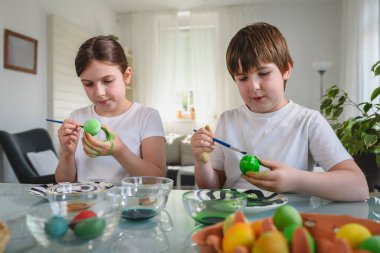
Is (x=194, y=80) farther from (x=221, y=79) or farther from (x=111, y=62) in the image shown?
(x=111, y=62)

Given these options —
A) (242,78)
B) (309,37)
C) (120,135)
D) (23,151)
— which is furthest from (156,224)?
(309,37)

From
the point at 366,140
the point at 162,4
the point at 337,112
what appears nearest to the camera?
the point at 366,140

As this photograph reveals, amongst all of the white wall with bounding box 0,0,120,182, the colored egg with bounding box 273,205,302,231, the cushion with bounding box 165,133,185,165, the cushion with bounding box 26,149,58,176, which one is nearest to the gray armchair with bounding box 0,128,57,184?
the cushion with bounding box 26,149,58,176

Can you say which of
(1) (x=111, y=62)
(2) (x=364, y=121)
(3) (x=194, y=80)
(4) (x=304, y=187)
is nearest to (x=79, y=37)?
(3) (x=194, y=80)

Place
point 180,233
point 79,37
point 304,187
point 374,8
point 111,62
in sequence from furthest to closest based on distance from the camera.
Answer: point 79,37 < point 374,8 < point 111,62 < point 304,187 < point 180,233

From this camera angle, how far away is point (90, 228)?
18.0 inches

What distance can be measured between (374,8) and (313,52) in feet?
4.84

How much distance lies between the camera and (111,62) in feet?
4.03

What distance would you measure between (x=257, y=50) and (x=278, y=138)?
1.01ft

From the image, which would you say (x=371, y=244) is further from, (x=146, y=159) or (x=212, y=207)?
(x=146, y=159)

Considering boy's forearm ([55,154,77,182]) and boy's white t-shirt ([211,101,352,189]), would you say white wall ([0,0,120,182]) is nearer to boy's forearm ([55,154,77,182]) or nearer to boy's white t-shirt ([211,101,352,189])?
boy's forearm ([55,154,77,182])

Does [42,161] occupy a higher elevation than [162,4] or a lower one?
lower

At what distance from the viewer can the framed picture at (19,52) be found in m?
3.08

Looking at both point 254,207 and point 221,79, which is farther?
point 221,79
